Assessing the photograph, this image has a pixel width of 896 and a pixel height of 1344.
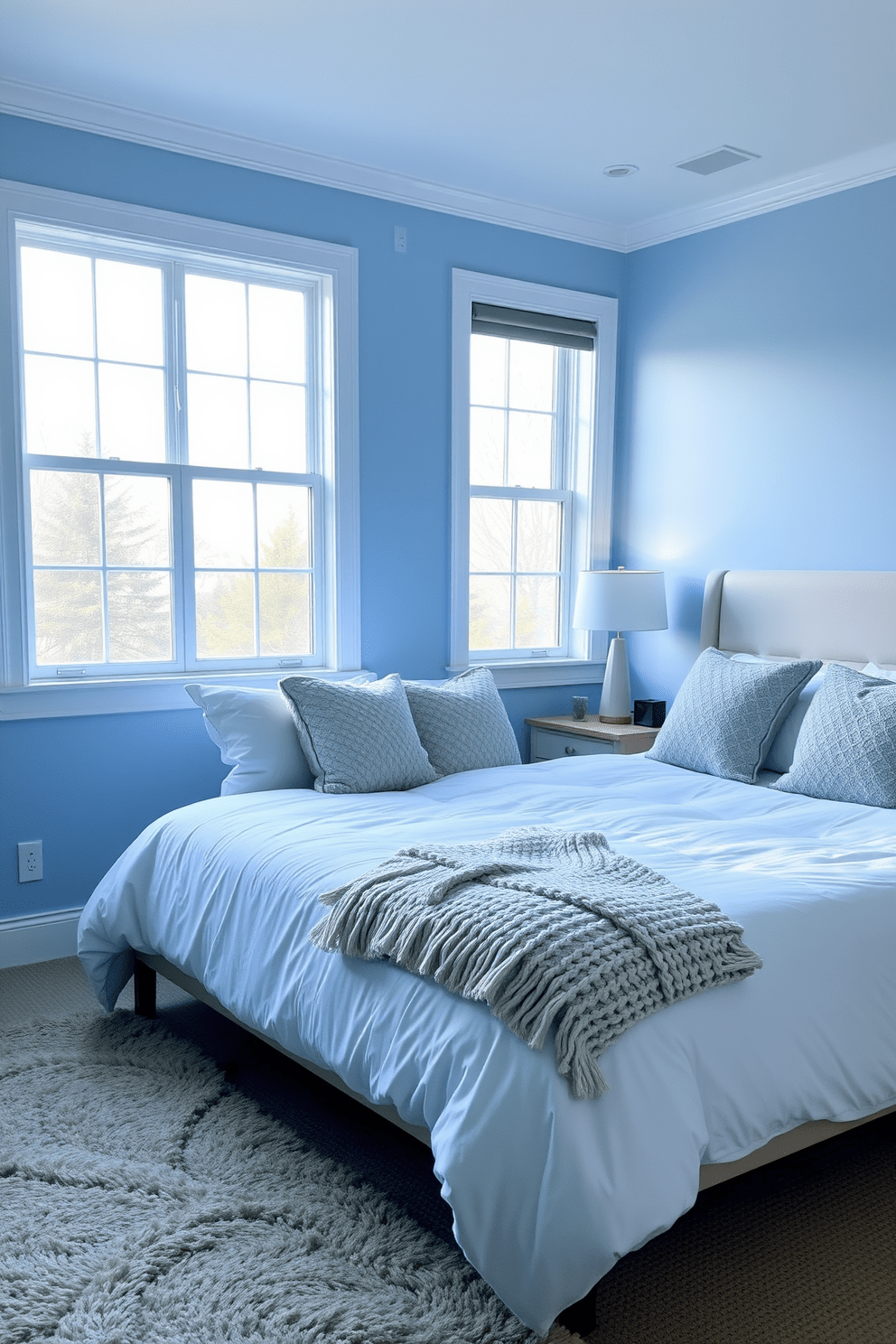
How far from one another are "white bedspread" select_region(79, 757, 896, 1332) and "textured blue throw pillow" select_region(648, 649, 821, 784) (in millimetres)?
279

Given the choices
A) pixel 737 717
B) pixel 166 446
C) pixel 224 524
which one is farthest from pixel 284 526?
pixel 737 717

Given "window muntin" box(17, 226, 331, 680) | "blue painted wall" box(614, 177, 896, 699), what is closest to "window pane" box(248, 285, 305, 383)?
"window muntin" box(17, 226, 331, 680)

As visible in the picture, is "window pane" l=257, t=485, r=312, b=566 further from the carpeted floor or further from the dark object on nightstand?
the carpeted floor

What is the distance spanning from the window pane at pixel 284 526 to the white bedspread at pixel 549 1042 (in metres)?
1.19

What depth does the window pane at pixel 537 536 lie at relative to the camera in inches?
191

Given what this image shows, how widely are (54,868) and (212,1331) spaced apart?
208 centimetres

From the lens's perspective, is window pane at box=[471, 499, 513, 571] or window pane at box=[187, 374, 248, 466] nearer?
window pane at box=[187, 374, 248, 466]

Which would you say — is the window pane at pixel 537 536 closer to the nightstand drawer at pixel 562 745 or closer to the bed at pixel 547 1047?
the nightstand drawer at pixel 562 745

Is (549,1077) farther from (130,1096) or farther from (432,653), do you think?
(432,653)

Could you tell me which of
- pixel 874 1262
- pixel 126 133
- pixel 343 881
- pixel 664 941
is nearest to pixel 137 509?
pixel 126 133

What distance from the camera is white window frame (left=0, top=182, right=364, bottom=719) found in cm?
347

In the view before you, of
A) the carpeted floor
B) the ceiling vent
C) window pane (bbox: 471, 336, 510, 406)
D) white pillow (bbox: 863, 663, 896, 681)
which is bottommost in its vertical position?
the carpeted floor

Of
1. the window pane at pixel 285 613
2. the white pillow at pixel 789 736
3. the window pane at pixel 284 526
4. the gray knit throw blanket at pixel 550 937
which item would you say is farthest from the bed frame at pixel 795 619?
the window pane at pixel 284 526

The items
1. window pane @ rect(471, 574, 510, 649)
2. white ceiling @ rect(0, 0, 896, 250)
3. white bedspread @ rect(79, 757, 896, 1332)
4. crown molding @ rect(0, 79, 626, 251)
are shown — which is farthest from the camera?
window pane @ rect(471, 574, 510, 649)
